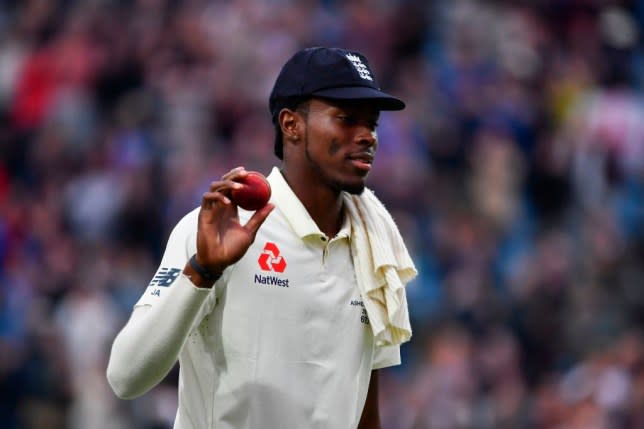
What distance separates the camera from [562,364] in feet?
33.2

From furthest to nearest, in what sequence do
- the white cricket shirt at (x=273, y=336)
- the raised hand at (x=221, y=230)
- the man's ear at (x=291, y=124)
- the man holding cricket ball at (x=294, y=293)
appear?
the man's ear at (x=291, y=124) → the white cricket shirt at (x=273, y=336) → the man holding cricket ball at (x=294, y=293) → the raised hand at (x=221, y=230)

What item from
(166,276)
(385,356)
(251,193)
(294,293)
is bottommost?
(385,356)

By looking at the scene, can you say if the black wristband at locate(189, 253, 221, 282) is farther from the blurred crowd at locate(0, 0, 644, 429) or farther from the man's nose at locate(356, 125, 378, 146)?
the blurred crowd at locate(0, 0, 644, 429)

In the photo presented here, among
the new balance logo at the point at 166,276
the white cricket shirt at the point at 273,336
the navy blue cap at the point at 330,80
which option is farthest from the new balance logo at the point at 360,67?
the new balance logo at the point at 166,276

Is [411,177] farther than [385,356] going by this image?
Yes

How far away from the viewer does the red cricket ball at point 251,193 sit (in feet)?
13.6

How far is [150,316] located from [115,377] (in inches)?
8.4

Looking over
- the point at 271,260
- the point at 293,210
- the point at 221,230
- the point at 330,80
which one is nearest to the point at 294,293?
the point at 271,260

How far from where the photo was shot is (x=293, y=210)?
473 cm

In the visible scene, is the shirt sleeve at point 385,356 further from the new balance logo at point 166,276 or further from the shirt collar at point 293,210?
the new balance logo at point 166,276

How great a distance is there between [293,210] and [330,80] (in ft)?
1.43

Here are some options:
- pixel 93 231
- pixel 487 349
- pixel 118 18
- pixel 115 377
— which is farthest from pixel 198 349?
pixel 118 18

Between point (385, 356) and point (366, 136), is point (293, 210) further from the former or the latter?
point (385, 356)

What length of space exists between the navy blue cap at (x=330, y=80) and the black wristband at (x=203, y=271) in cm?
76
